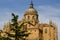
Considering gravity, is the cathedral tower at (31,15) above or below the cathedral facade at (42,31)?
above

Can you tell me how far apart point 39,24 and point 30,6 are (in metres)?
6.15

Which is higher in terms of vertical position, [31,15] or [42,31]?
[31,15]

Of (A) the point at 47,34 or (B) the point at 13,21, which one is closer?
(B) the point at 13,21

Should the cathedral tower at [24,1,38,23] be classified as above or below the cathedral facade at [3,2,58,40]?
above

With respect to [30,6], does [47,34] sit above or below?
below

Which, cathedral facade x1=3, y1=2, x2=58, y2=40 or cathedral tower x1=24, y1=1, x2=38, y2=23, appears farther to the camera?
cathedral tower x1=24, y1=1, x2=38, y2=23

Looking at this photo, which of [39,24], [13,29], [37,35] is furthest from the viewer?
[39,24]

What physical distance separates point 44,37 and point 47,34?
1.14 metres

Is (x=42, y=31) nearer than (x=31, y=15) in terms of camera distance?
Yes

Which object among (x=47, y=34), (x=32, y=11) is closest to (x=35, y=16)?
(x=32, y=11)

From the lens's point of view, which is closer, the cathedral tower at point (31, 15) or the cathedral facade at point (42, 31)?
the cathedral facade at point (42, 31)

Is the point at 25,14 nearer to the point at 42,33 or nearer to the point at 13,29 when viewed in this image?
the point at 42,33

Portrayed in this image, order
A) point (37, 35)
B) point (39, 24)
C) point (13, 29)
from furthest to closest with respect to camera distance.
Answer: point (39, 24), point (37, 35), point (13, 29)

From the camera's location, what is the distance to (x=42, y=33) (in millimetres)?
88125
